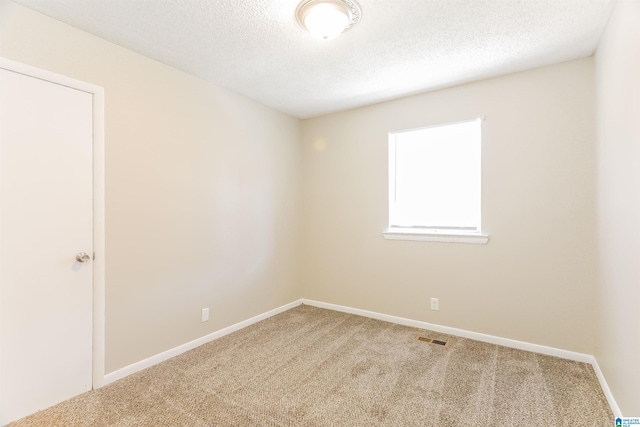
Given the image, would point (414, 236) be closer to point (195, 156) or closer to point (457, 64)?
point (457, 64)

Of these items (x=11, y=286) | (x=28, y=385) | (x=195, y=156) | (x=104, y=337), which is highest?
(x=195, y=156)

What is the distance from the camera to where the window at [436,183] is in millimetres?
2986

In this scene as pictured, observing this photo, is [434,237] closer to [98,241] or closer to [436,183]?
[436,183]

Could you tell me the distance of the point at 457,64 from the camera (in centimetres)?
254

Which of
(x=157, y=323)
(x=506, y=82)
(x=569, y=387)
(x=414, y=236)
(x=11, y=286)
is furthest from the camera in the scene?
(x=414, y=236)

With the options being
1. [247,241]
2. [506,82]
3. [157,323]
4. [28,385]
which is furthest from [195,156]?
[506,82]

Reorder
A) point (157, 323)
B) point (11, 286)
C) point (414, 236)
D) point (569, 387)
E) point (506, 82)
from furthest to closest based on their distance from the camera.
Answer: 1. point (414, 236)
2. point (506, 82)
3. point (157, 323)
4. point (569, 387)
5. point (11, 286)

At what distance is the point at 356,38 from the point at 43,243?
254cm

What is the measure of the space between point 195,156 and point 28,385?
6.52ft

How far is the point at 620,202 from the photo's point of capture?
1748 mm

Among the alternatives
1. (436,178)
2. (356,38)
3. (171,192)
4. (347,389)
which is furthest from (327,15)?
(347,389)

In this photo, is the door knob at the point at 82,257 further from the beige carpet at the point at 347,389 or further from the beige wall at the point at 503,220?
the beige wall at the point at 503,220

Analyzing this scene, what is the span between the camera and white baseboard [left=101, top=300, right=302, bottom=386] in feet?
7.35

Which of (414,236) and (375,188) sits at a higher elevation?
(375,188)
